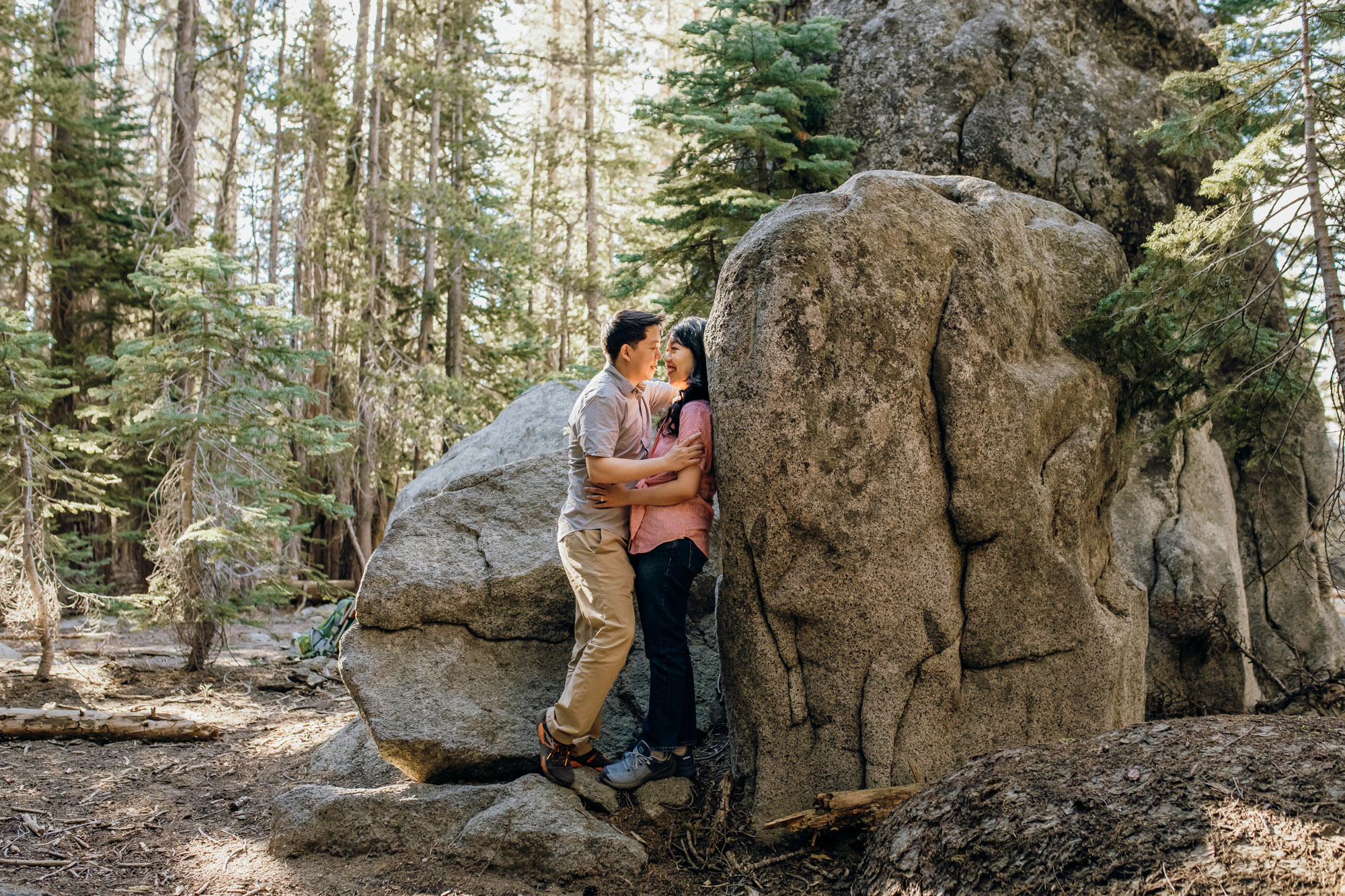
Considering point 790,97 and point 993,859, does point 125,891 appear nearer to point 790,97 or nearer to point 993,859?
point 993,859

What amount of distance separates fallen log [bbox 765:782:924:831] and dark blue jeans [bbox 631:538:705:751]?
0.77 m

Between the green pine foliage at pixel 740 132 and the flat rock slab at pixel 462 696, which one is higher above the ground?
the green pine foliage at pixel 740 132

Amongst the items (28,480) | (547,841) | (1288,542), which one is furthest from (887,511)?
(28,480)

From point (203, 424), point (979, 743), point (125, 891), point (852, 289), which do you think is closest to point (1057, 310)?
point (852, 289)

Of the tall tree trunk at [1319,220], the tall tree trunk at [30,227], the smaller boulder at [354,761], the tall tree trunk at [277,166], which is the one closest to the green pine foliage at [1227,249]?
the tall tree trunk at [1319,220]

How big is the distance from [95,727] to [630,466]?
5660 mm

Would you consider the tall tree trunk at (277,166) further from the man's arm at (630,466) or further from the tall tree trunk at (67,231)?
the man's arm at (630,466)

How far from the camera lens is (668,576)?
15.6 ft

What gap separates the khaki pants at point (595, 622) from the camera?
4.76 metres

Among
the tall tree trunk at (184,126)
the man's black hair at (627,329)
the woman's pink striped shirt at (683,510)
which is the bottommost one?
the woman's pink striped shirt at (683,510)

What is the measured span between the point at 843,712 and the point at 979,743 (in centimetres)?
79

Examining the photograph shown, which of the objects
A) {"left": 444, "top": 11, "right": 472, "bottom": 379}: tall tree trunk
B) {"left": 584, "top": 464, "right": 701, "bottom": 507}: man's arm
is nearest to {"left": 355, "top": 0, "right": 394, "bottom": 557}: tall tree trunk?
{"left": 444, "top": 11, "right": 472, "bottom": 379}: tall tree trunk

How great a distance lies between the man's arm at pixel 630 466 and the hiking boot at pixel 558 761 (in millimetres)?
1456

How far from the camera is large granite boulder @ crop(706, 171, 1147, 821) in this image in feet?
15.4
